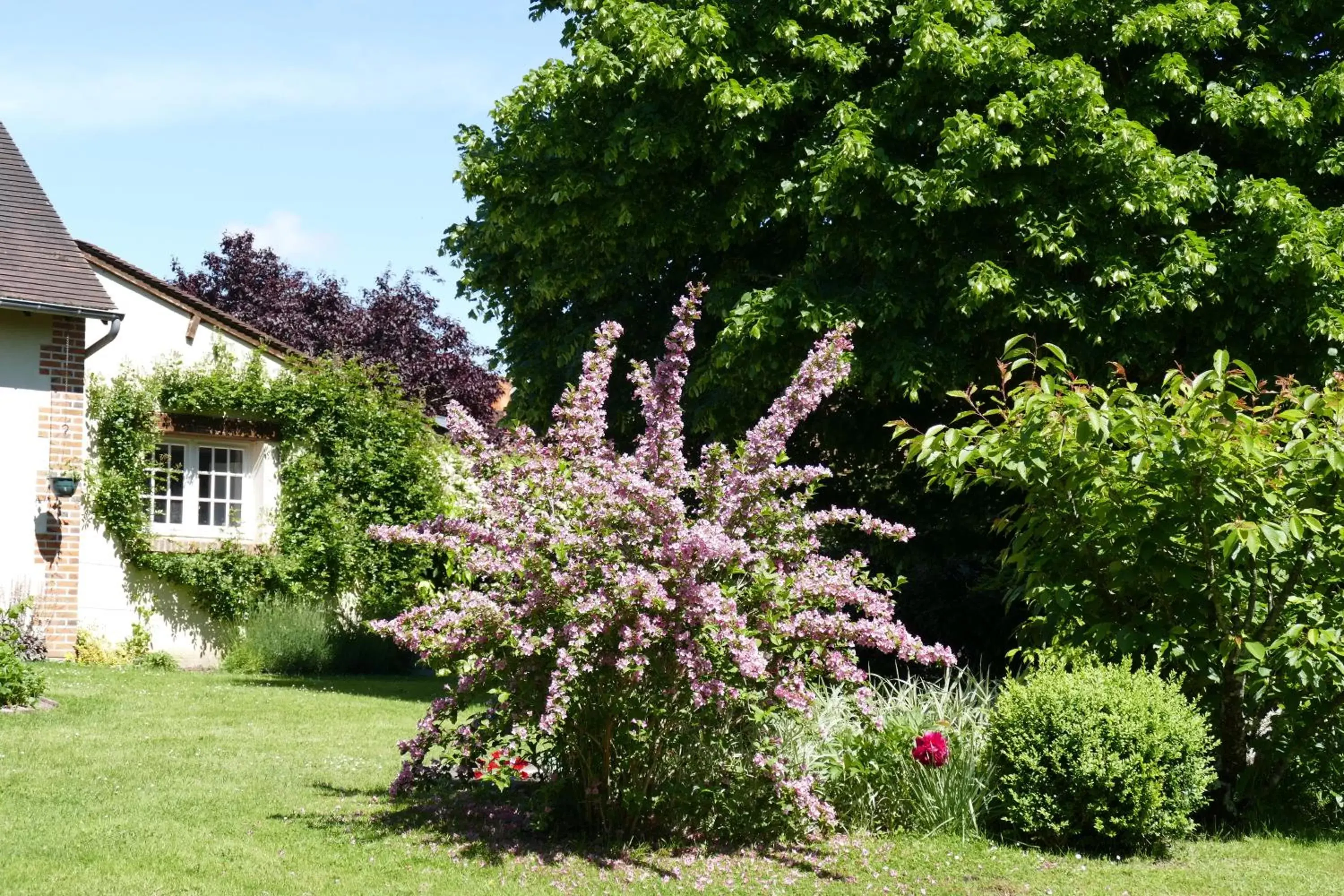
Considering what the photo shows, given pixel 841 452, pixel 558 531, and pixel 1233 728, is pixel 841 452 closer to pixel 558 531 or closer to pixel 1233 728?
pixel 1233 728

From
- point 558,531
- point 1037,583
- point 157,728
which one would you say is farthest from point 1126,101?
point 157,728

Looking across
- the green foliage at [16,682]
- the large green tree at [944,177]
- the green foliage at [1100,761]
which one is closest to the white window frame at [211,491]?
the large green tree at [944,177]

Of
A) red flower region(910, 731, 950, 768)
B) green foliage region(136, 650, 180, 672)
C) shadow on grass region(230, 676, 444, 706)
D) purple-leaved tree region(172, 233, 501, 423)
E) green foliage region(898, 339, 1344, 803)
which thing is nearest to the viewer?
green foliage region(898, 339, 1344, 803)

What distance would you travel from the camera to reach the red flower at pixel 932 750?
676 cm

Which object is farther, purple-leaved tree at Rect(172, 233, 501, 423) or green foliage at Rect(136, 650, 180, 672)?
purple-leaved tree at Rect(172, 233, 501, 423)

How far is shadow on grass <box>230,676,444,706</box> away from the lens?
13.4m

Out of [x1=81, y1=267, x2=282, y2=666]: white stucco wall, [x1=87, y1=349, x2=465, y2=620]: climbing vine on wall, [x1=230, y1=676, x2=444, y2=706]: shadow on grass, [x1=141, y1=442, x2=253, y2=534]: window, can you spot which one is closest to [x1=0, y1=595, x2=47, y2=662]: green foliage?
[x1=81, y1=267, x2=282, y2=666]: white stucco wall

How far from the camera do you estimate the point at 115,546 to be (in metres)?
15.8

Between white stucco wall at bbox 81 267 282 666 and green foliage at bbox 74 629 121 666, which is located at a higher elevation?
white stucco wall at bbox 81 267 282 666

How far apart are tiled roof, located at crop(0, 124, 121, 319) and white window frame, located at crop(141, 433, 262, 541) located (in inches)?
85.1

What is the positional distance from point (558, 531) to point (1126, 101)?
8163 millimetres

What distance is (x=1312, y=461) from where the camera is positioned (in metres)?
6.56

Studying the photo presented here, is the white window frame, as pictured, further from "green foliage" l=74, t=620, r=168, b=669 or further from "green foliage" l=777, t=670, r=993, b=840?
"green foliage" l=777, t=670, r=993, b=840

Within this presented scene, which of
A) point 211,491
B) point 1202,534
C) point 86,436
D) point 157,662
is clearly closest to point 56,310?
point 86,436
